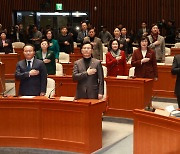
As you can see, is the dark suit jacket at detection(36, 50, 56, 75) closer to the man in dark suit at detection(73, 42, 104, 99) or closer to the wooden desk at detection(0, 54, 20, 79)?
the man in dark suit at detection(73, 42, 104, 99)

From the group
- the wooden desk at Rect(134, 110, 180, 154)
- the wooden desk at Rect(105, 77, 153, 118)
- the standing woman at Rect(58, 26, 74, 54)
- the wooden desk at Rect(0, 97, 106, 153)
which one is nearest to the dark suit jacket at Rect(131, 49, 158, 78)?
the wooden desk at Rect(105, 77, 153, 118)

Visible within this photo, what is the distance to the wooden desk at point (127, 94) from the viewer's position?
21.4ft

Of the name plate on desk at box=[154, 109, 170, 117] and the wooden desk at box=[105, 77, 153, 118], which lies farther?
the wooden desk at box=[105, 77, 153, 118]

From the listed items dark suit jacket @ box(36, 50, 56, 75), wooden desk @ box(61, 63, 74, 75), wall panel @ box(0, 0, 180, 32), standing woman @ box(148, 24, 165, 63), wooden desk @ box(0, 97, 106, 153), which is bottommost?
wooden desk @ box(0, 97, 106, 153)

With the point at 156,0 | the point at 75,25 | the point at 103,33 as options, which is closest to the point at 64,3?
the point at 75,25

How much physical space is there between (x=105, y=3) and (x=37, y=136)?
38.8ft

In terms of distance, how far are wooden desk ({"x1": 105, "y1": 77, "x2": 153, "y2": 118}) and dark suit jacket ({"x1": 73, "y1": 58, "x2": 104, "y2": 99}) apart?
1.06m

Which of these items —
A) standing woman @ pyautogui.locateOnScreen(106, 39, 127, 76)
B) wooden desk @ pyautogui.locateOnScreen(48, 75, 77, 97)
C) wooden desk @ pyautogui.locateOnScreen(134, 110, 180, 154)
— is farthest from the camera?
wooden desk @ pyautogui.locateOnScreen(48, 75, 77, 97)

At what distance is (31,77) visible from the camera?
5.60 m

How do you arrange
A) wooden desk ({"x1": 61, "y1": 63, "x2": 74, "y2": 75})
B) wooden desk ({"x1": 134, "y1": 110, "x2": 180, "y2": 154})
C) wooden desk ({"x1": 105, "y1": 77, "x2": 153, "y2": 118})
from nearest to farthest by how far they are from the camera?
1. wooden desk ({"x1": 134, "y1": 110, "x2": 180, "y2": 154})
2. wooden desk ({"x1": 105, "y1": 77, "x2": 153, "y2": 118})
3. wooden desk ({"x1": 61, "y1": 63, "x2": 74, "y2": 75})

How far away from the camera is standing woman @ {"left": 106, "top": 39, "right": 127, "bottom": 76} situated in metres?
6.80

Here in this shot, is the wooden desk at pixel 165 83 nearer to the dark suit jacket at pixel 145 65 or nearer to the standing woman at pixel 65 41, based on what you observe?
the dark suit jacket at pixel 145 65

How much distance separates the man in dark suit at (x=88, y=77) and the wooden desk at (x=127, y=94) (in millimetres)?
1062

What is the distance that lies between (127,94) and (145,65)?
1.87 ft
